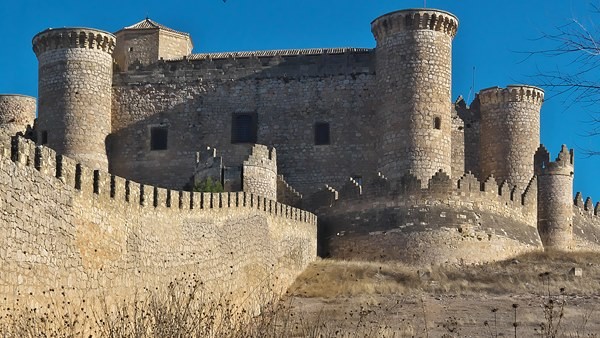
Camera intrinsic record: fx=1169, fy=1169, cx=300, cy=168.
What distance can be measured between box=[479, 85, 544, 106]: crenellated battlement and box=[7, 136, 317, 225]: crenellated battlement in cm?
1606

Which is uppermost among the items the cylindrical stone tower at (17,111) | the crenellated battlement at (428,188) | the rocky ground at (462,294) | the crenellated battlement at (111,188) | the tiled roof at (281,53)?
the tiled roof at (281,53)

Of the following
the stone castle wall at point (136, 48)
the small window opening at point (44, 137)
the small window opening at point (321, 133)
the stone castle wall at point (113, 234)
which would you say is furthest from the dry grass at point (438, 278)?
the stone castle wall at point (136, 48)

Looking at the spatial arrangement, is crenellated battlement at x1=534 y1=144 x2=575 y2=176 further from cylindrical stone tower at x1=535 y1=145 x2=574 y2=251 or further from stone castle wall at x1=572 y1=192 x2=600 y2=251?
stone castle wall at x1=572 y1=192 x2=600 y2=251

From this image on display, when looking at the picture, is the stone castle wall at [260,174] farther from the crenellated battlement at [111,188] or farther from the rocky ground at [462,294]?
the crenellated battlement at [111,188]

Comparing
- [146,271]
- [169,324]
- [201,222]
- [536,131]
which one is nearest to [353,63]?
[536,131]

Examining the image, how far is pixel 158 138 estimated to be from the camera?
42.4 metres

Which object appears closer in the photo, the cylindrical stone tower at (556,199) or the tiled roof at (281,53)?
the cylindrical stone tower at (556,199)

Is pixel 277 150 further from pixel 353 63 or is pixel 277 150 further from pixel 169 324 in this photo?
pixel 169 324

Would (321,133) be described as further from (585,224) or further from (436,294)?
(436,294)

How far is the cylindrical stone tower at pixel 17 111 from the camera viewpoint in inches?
1718

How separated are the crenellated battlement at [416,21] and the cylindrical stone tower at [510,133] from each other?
3556 millimetres

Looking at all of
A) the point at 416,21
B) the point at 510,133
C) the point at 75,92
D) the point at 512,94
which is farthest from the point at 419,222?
the point at 75,92

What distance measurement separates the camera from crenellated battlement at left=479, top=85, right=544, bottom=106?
41.4 meters

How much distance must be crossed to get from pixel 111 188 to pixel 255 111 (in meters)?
22.3
